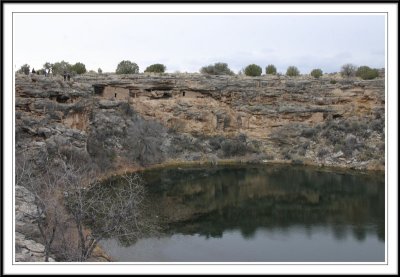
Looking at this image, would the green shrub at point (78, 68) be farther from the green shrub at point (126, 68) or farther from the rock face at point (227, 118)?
the rock face at point (227, 118)

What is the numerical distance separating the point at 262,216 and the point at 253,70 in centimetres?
2075

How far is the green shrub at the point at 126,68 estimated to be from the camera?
114 feet

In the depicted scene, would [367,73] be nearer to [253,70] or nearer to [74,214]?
[253,70]

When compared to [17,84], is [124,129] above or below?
below

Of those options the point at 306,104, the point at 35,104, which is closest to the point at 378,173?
the point at 306,104

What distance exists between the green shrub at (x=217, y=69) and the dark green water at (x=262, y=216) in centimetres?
1344

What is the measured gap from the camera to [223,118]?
31656 millimetres

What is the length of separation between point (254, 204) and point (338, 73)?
2432cm

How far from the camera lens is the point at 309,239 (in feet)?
45.0

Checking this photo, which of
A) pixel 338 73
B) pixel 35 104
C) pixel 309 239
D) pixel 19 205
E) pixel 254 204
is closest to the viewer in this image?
pixel 19 205

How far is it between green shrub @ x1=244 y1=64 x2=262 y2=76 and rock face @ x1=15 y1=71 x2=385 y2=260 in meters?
2.35

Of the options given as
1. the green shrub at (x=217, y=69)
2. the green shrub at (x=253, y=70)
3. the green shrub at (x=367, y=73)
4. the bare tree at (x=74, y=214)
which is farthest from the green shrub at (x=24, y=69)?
the green shrub at (x=367, y=73)

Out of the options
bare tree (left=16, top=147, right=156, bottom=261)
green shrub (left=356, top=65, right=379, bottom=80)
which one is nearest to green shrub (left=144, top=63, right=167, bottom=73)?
green shrub (left=356, top=65, right=379, bottom=80)

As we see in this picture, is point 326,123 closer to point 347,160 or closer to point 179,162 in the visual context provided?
A: point 347,160
